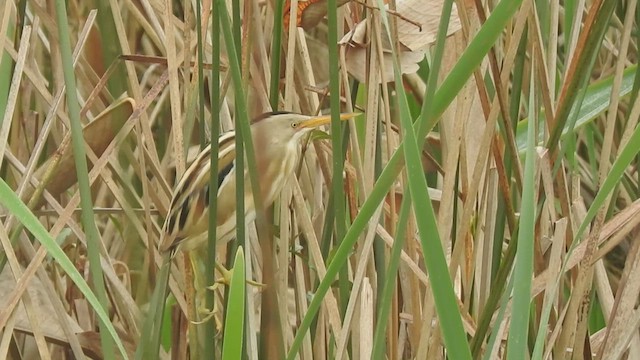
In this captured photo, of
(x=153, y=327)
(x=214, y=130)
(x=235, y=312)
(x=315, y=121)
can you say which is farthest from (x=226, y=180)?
(x=235, y=312)

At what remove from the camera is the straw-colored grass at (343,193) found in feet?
2.74

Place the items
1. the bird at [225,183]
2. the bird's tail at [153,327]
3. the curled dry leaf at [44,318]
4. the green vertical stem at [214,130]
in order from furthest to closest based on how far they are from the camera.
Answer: the curled dry leaf at [44,318], the bird at [225,183], the bird's tail at [153,327], the green vertical stem at [214,130]

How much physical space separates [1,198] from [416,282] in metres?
0.50

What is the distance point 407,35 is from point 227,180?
249 millimetres

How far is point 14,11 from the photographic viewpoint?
1.31 metres

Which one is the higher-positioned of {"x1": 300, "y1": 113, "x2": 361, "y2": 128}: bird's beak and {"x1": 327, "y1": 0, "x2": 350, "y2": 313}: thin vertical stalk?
{"x1": 327, "y1": 0, "x2": 350, "y2": 313}: thin vertical stalk

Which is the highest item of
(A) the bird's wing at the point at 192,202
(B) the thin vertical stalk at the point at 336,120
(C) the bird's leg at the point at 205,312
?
(B) the thin vertical stalk at the point at 336,120

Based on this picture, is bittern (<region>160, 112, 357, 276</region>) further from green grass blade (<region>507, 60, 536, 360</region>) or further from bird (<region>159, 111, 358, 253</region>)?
green grass blade (<region>507, 60, 536, 360</region>)

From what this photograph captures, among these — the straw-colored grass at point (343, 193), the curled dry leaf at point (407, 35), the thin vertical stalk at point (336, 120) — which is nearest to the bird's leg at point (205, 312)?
the straw-colored grass at point (343, 193)

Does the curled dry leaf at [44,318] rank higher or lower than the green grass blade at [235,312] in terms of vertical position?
lower

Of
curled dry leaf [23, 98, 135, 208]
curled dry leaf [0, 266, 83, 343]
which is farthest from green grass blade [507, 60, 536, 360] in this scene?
curled dry leaf [0, 266, 83, 343]

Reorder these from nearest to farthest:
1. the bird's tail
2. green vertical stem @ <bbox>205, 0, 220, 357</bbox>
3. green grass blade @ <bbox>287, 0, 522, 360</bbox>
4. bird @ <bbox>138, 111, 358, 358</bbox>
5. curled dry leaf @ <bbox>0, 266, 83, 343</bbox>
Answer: green grass blade @ <bbox>287, 0, 522, 360</bbox>, green vertical stem @ <bbox>205, 0, 220, 357</bbox>, the bird's tail, bird @ <bbox>138, 111, 358, 358</bbox>, curled dry leaf @ <bbox>0, 266, 83, 343</bbox>

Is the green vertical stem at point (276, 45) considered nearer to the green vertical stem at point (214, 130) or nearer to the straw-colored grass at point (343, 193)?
the straw-colored grass at point (343, 193)

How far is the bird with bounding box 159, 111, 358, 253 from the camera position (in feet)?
3.49
